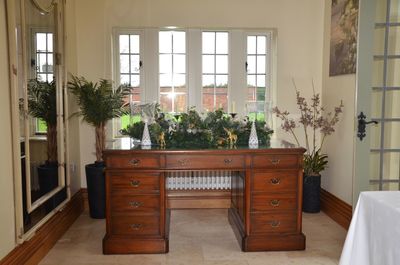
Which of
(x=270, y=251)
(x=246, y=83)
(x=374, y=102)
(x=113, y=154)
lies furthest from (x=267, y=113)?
(x=113, y=154)

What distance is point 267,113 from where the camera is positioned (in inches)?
182

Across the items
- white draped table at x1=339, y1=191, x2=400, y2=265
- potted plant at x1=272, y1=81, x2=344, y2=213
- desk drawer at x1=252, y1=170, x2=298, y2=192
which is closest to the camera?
white draped table at x1=339, y1=191, x2=400, y2=265

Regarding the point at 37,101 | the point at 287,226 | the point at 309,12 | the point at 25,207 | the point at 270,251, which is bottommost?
the point at 270,251

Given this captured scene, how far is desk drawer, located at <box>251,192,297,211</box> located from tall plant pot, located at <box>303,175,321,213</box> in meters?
1.11

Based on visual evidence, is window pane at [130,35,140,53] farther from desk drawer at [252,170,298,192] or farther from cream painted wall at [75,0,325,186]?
desk drawer at [252,170,298,192]

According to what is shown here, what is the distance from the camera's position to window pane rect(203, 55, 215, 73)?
462cm

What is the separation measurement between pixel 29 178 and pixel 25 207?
0.21 meters

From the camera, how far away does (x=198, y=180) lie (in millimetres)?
4352

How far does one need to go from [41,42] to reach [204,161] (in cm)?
164

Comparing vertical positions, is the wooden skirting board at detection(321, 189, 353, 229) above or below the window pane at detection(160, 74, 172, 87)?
below

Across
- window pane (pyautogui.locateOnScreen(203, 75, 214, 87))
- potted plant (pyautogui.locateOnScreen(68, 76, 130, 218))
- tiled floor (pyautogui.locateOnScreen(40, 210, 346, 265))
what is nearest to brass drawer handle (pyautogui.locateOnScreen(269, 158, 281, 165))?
tiled floor (pyautogui.locateOnScreen(40, 210, 346, 265))

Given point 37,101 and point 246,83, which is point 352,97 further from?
point 37,101

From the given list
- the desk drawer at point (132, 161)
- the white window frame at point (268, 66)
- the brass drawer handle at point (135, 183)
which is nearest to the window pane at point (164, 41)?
the white window frame at point (268, 66)

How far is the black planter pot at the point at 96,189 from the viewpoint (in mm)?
4121
